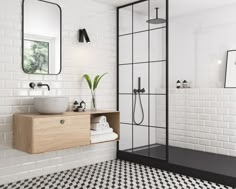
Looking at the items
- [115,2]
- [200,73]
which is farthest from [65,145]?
[200,73]

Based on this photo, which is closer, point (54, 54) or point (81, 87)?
point (54, 54)

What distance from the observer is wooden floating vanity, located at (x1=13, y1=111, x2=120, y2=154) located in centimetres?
312

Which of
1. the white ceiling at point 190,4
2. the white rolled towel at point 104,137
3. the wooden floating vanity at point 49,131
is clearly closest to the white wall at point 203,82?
the white ceiling at point 190,4

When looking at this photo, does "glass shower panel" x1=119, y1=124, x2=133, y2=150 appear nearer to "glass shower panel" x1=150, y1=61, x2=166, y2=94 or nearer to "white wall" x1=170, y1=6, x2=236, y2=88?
"glass shower panel" x1=150, y1=61, x2=166, y2=94

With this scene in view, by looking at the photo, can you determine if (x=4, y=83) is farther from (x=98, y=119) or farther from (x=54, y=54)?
(x=98, y=119)

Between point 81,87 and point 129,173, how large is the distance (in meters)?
1.39

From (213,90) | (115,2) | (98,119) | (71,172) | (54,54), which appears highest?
(115,2)

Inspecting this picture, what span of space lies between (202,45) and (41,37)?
267 cm

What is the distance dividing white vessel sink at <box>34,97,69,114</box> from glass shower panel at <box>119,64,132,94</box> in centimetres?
147

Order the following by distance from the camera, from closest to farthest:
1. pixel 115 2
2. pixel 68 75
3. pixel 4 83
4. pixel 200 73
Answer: pixel 4 83, pixel 68 75, pixel 115 2, pixel 200 73

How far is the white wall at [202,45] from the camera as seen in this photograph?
14.9ft

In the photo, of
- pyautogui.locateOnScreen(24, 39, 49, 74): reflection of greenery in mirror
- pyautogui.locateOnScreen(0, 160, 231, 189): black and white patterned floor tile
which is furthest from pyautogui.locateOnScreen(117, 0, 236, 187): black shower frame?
pyautogui.locateOnScreen(24, 39, 49, 74): reflection of greenery in mirror

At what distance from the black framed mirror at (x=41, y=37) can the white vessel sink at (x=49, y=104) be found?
468 mm

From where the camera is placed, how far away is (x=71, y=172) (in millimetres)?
3822
